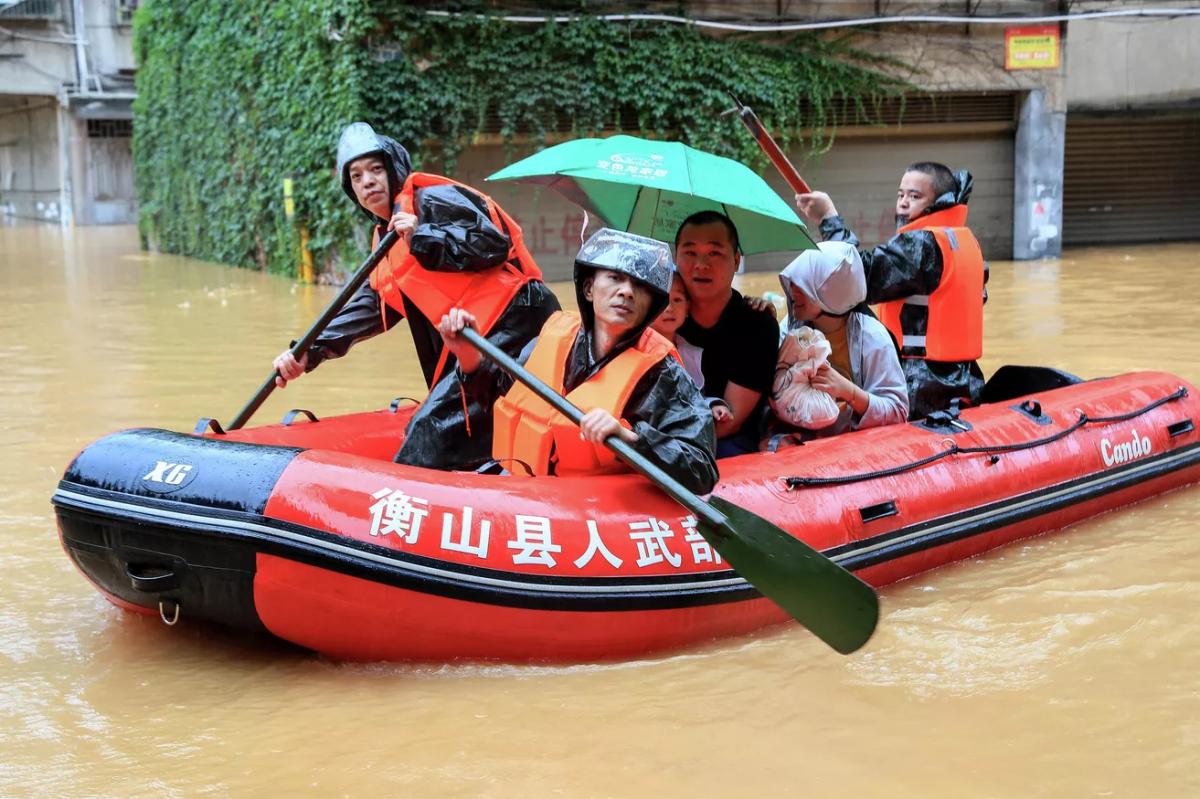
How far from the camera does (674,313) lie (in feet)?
12.8

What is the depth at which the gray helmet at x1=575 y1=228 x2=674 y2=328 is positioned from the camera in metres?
3.23


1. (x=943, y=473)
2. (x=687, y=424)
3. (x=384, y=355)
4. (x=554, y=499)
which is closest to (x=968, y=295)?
(x=943, y=473)

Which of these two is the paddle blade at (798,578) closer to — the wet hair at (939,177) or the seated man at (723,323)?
the seated man at (723,323)

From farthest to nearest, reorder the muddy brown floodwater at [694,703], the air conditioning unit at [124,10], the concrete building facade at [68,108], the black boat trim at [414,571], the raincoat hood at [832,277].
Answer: the air conditioning unit at [124,10] < the concrete building facade at [68,108] < the raincoat hood at [832,277] < the black boat trim at [414,571] < the muddy brown floodwater at [694,703]

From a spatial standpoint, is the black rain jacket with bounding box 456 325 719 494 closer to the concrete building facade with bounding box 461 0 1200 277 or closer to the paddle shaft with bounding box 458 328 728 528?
the paddle shaft with bounding box 458 328 728 528

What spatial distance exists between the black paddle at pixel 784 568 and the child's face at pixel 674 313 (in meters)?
0.78

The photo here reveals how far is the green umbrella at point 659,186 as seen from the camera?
3.67m

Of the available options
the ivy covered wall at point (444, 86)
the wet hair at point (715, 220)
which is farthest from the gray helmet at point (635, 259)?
the ivy covered wall at point (444, 86)

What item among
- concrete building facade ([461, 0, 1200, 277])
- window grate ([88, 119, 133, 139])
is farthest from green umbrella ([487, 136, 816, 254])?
window grate ([88, 119, 133, 139])

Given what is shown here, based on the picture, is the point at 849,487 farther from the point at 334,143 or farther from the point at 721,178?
the point at 334,143

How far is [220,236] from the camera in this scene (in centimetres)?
1714

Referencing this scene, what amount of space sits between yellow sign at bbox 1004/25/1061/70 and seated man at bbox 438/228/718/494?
12590mm

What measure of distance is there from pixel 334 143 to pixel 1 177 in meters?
24.8

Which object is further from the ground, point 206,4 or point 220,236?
point 206,4
